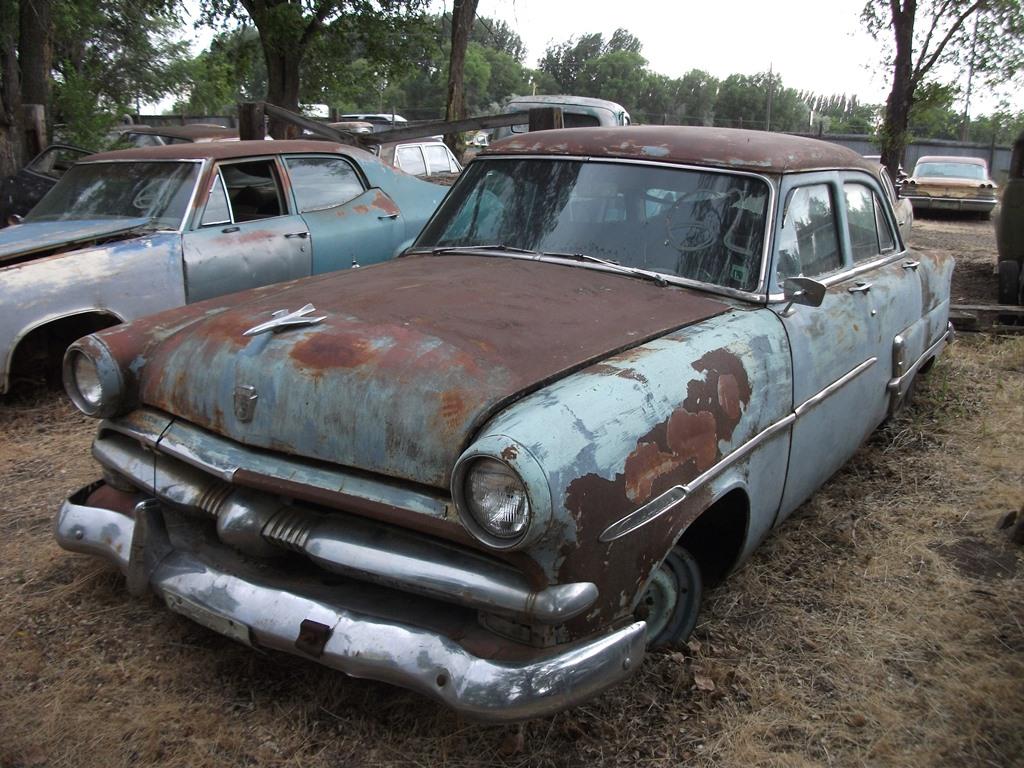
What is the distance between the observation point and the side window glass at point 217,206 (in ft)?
18.1

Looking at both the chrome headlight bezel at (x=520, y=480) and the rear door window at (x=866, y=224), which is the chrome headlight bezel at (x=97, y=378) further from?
the rear door window at (x=866, y=224)

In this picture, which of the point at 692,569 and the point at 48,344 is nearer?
the point at 692,569

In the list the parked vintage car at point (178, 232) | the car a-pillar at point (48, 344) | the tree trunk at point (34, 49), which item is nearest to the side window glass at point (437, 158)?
the tree trunk at point (34, 49)

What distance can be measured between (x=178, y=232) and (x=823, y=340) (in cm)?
380

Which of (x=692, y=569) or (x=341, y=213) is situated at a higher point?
(x=341, y=213)

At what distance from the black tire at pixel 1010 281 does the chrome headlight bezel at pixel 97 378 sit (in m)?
8.10

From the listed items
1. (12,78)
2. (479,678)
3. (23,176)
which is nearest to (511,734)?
(479,678)

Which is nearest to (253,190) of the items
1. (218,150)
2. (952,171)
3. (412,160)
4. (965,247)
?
(218,150)

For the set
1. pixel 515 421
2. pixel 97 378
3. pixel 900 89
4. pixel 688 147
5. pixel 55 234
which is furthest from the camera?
pixel 900 89

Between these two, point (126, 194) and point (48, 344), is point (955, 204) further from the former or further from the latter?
point (48, 344)

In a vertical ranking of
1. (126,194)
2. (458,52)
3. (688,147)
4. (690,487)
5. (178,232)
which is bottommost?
(690,487)

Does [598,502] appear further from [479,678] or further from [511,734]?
[511,734]

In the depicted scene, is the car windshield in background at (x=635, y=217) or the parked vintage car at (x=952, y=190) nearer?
the car windshield in background at (x=635, y=217)

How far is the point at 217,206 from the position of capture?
559 centimetres
